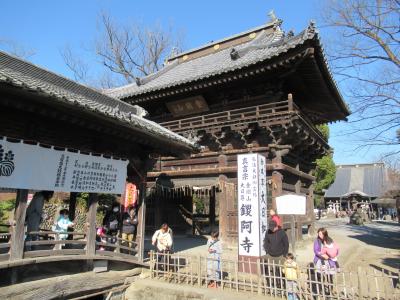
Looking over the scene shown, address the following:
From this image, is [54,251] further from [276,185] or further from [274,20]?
[274,20]

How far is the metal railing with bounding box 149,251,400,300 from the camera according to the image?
21.9 feet

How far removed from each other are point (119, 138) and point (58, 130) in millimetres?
1803

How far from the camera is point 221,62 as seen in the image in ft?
59.3

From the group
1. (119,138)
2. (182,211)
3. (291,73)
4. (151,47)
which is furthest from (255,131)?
(151,47)

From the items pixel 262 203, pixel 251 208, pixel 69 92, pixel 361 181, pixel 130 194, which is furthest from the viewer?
pixel 361 181

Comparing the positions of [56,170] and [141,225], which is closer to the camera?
[56,170]

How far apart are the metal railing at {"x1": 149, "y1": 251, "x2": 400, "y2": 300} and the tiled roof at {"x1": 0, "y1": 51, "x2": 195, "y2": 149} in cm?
335

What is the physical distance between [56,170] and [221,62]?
12.8 meters

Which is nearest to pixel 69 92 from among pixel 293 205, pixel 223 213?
pixel 223 213

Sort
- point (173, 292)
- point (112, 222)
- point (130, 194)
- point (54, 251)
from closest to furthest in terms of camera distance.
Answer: point (54, 251)
point (173, 292)
point (112, 222)
point (130, 194)

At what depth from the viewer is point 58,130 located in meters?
7.45

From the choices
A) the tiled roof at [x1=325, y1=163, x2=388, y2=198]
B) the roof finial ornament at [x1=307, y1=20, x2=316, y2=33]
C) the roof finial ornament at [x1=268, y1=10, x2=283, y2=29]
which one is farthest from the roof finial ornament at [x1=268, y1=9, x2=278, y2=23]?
the tiled roof at [x1=325, y1=163, x2=388, y2=198]

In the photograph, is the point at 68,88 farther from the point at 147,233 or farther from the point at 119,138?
the point at 147,233

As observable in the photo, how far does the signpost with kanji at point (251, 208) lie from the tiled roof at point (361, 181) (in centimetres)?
4422
